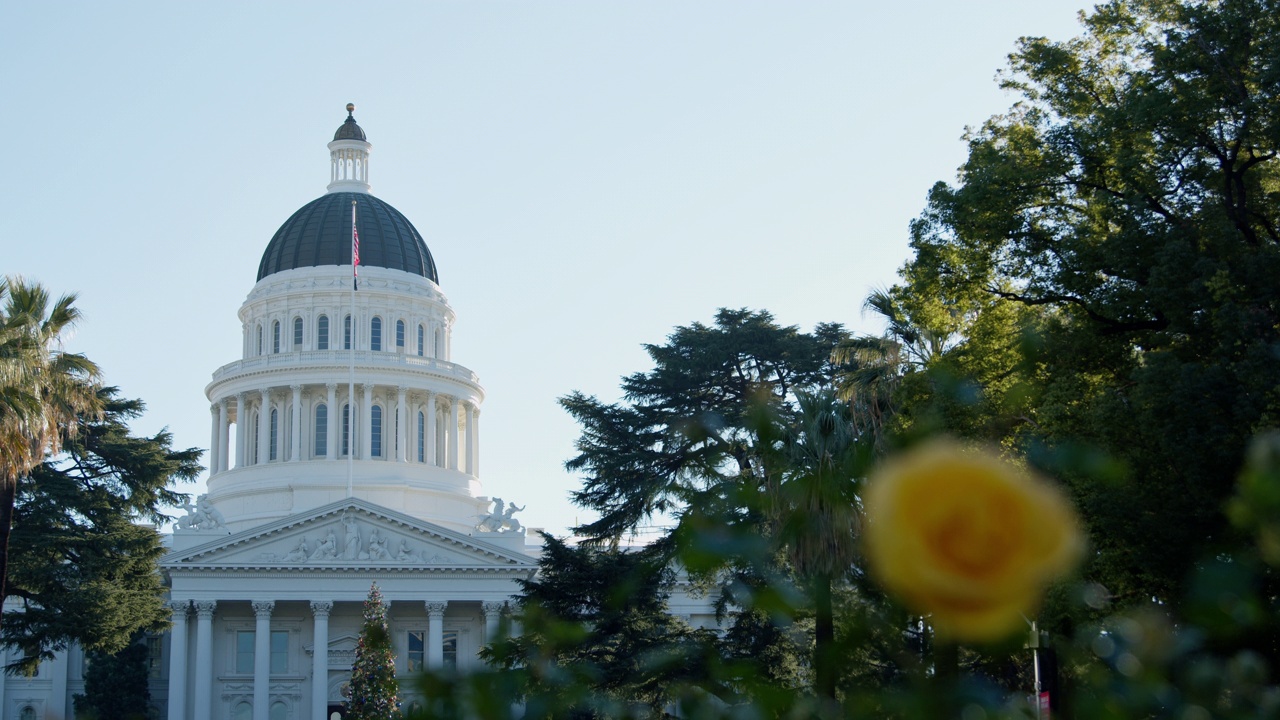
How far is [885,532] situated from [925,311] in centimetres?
2727

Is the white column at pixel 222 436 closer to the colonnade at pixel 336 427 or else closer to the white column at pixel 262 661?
the colonnade at pixel 336 427

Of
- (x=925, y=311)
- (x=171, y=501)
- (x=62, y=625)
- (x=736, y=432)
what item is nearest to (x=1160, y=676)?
(x=925, y=311)

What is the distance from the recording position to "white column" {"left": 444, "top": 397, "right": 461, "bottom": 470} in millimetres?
84188

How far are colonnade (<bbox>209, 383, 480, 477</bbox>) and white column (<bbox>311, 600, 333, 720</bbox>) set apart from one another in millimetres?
14649

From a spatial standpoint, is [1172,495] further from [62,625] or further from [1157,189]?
[62,625]

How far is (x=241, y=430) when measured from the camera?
8394 centimetres

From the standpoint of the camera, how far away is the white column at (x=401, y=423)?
81.5 meters

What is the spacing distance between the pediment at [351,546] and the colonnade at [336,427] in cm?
1336

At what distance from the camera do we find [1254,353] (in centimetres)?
2122

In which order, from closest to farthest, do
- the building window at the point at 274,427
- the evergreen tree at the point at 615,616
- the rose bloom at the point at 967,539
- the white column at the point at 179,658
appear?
the rose bloom at the point at 967,539 < the evergreen tree at the point at 615,616 < the white column at the point at 179,658 < the building window at the point at 274,427

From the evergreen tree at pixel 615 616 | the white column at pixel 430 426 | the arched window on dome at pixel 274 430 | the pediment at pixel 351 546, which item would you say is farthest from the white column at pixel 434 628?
the evergreen tree at pixel 615 616

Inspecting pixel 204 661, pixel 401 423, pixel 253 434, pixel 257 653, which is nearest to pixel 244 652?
pixel 257 653

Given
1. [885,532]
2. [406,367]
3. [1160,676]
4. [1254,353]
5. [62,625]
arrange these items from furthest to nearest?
[406,367] → [62,625] → [1254,353] → [1160,676] → [885,532]

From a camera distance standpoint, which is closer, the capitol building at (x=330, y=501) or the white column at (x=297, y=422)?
the capitol building at (x=330, y=501)
